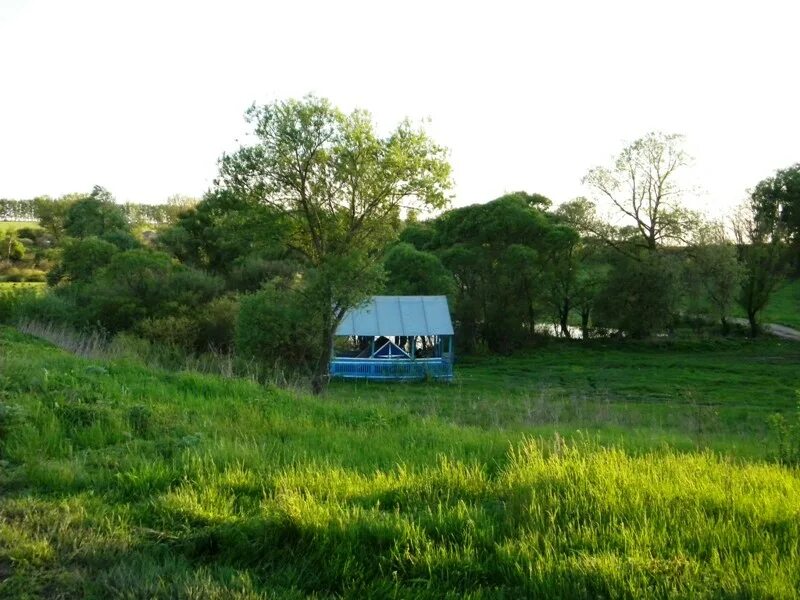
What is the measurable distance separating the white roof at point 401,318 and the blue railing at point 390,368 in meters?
1.58

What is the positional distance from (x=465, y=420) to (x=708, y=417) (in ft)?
27.4

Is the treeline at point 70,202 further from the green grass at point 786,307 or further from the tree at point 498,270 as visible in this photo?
the green grass at point 786,307

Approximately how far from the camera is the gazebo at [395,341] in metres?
33.0

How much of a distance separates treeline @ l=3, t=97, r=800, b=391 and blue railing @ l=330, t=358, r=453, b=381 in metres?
4.92

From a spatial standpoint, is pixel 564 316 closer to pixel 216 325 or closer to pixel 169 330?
pixel 216 325

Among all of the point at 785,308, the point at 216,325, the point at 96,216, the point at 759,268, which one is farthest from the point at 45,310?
the point at 785,308

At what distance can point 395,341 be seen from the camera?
36.3m

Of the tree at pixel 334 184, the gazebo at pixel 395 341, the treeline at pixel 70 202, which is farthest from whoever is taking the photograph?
the treeline at pixel 70 202

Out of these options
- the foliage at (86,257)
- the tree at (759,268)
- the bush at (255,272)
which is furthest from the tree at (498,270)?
the foliage at (86,257)

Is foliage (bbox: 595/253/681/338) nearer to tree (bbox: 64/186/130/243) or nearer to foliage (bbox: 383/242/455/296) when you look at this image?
foliage (bbox: 383/242/455/296)

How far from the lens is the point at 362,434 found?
8.55m

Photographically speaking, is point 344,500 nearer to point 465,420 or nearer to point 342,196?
point 465,420

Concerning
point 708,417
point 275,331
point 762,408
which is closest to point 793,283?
point 762,408

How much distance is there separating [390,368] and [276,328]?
9.81 m
